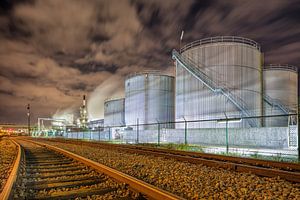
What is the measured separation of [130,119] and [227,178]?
131 feet

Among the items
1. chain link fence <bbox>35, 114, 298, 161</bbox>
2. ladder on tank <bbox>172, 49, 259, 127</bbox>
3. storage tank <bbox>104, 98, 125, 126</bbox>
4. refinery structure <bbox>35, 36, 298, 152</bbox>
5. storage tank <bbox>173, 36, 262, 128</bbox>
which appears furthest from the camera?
storage tank <bbox>104, 98, 125, 126</bbox>

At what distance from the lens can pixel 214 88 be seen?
30.2 meters

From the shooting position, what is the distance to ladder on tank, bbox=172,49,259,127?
96.3ft

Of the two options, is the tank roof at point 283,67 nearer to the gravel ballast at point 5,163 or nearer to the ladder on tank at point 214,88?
the ladder on tank at point 214,88

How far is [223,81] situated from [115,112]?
1483 inches

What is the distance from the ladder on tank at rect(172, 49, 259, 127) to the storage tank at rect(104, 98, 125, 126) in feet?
97.7

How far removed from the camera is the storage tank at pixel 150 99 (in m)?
44.9

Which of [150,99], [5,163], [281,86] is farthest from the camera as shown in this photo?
[150,99]

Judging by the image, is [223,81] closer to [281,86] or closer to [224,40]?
[224,40]

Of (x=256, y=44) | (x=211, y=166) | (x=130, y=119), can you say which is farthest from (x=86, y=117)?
(x=211, y=166)

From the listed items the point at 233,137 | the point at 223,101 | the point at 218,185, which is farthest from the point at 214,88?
the point at 218,185

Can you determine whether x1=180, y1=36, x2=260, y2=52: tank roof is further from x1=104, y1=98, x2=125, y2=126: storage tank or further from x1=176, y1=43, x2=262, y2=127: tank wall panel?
x1=104, y1=98, x2=125, y2=126: storage tank

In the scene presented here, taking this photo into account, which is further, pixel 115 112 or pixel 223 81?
pixel 115 112

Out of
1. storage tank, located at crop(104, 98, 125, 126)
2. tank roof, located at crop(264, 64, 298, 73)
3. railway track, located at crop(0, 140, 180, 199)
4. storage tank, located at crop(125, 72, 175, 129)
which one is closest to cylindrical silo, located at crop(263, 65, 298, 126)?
tank roof, located at crop(264, 64, 298, 73)
